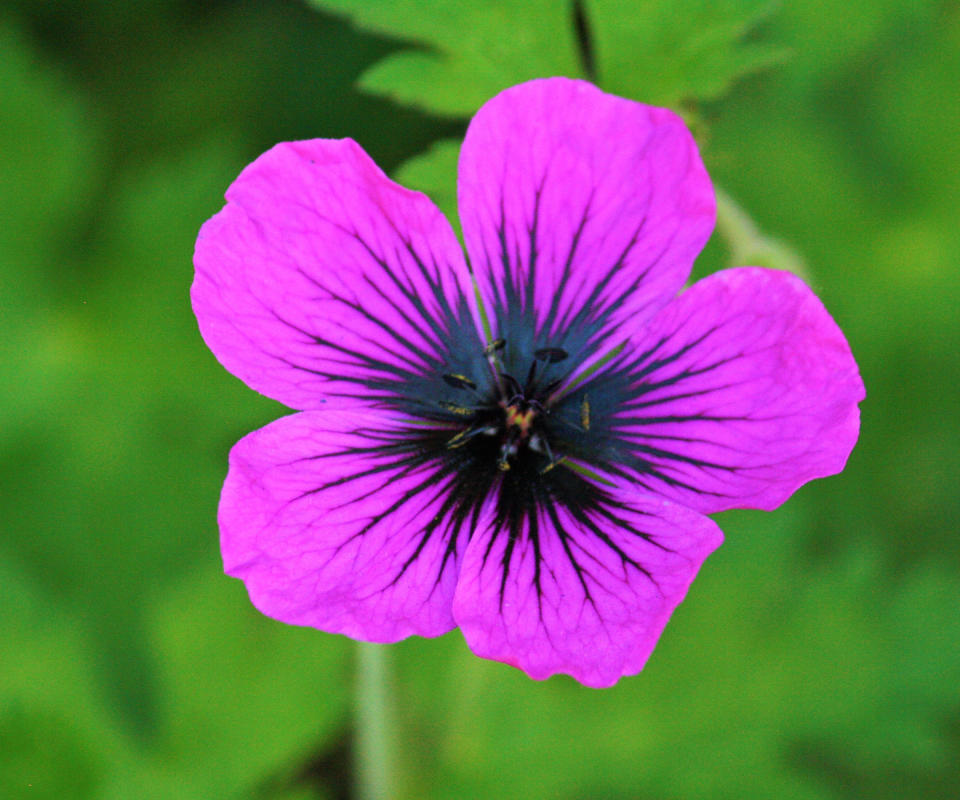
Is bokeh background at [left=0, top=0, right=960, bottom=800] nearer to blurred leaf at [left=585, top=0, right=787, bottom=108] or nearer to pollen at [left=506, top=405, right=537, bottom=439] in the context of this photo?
blurred leaf at [left=585, top=0, right=787, bottom=108]

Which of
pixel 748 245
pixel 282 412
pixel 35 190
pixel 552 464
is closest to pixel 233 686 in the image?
pixel 282 412

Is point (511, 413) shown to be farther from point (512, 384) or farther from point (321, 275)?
point (321, 275)

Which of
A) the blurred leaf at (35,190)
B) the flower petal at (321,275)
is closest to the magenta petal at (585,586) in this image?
the flower petal at (321,275)

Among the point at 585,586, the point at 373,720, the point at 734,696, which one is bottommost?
the point at 734,696

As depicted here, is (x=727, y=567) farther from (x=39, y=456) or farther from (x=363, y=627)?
(x=39, y=456)

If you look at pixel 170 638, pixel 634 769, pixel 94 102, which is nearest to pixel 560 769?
pixel 634 769

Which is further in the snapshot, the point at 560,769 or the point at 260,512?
the point at 560,769

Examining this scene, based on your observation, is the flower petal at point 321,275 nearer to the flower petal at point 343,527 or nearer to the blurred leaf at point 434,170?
the flower petal at point 343,527
